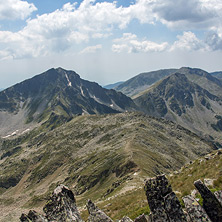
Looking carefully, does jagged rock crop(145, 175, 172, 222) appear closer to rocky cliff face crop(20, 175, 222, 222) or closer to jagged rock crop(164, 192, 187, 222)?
rocky cliff face crop(20, 175, 222, 222)

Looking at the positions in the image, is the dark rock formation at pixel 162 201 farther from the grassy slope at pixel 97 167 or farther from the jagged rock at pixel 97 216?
the grassy slope at pixel 97 167

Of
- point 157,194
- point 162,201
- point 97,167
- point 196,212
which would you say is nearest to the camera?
point 196,212

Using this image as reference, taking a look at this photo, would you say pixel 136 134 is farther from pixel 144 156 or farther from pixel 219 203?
pixel 219 203

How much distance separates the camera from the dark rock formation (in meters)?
9.86

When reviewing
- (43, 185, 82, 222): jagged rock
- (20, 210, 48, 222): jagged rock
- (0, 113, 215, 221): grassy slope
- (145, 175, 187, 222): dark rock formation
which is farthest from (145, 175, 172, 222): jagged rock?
(0, 113, 215, 221): grassy slope

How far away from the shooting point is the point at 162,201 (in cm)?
1038

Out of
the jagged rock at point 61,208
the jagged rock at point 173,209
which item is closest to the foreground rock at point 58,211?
the jagged rock at point 61,208

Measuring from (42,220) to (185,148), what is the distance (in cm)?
19342

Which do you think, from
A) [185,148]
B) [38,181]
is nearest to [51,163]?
[38,181]

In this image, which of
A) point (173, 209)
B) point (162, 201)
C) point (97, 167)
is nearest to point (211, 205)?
point (173, 209)

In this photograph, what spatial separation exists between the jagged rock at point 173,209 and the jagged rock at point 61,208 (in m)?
4.60

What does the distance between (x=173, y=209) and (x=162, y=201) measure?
0.63m

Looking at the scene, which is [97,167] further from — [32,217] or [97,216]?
[97,216]

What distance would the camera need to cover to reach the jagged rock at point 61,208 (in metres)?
11.0
